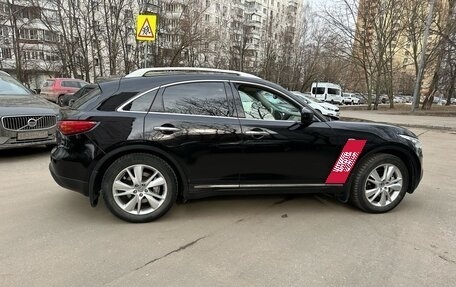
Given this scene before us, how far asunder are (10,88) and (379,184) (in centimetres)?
779

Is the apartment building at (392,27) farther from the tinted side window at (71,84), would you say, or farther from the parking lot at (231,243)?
the parking lot at (231,243)

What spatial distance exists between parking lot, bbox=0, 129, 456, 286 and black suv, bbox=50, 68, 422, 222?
305 mm

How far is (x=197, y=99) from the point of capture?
4.12 meters

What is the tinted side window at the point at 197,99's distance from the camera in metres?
4.05

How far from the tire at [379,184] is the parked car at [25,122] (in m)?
5.69

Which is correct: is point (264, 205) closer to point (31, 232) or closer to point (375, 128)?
point (375, 128)

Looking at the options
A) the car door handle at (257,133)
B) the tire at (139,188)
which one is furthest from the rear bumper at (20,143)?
the car door handle at (257,133)

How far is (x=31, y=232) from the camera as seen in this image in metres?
3.75

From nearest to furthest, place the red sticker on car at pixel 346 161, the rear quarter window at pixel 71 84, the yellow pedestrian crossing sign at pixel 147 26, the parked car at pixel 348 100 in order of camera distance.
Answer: the red sticker on car at pixel 346 161
the yellow pedestrian crossing sign at pixel 147 26
the rear quarter window at pixel 71 84
the parked car at pixel 348 100

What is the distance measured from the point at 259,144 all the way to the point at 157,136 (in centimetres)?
111

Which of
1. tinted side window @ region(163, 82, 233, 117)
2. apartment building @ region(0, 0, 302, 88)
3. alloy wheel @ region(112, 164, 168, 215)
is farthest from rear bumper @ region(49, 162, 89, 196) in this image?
apartment building @ region(0, 0, 302, 88)

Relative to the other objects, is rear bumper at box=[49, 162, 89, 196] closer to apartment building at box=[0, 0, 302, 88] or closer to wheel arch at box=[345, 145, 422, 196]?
Result: wheel arch at box=[345, 145, 422, 196]

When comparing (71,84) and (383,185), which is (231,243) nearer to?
(383,185)

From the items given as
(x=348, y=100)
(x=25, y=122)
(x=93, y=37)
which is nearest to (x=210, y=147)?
(x=25, y=122)
